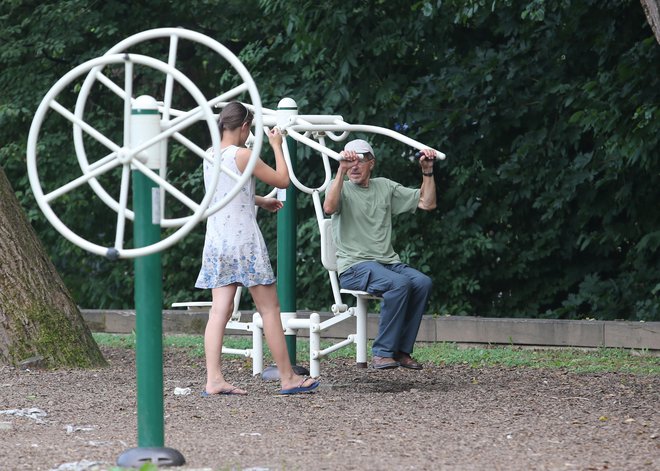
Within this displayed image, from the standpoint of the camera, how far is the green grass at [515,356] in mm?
7781

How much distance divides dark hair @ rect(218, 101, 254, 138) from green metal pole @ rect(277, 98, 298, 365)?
1.23 metres

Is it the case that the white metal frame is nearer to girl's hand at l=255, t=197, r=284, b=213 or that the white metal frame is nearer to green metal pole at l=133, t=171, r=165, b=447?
girl's hand at l=255, t=197, r=284, b=213

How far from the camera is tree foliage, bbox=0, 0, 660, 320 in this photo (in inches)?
384

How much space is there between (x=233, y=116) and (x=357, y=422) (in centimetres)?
170

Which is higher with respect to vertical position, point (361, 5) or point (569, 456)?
point (361, 5)

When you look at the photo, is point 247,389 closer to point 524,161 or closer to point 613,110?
point 613,110

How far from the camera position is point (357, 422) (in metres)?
5.17

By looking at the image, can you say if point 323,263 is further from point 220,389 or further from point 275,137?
point 220,389

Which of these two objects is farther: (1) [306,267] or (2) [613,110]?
(1) [306,267]

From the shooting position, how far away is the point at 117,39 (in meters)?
11.7

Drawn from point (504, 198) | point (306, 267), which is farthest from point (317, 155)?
point (504, 198)

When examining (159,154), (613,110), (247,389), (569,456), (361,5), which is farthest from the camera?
(361,5)

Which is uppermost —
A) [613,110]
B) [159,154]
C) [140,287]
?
[613,110]

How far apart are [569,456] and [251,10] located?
7586 millimetres
